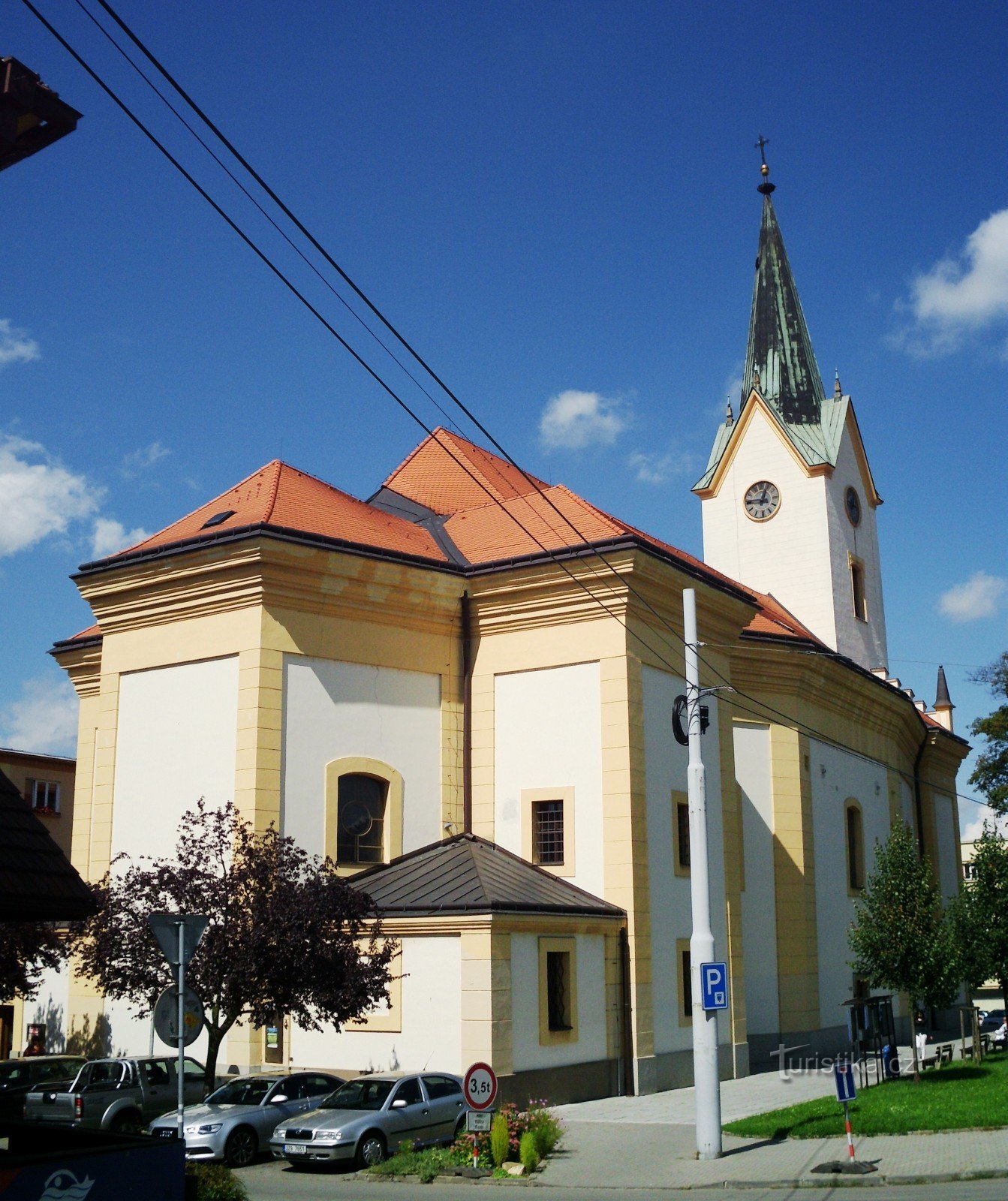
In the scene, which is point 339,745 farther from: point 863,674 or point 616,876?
point 863,674

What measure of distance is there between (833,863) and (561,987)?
14.9 metres

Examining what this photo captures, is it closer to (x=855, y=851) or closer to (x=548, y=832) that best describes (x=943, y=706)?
(x=855, y=851)

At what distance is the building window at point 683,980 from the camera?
25812mm

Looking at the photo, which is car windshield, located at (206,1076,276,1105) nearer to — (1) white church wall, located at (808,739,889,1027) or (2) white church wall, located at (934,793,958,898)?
(1) white church wall, located at (808,739,889,1027)

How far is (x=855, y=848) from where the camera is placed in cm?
3762

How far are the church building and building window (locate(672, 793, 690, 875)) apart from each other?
6 centimetres

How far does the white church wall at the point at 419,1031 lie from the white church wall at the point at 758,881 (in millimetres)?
12214

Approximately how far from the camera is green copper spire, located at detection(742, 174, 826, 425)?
4934 cm

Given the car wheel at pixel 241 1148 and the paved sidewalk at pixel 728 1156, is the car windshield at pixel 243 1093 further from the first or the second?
the paved sidewalk at pixel 728 1156

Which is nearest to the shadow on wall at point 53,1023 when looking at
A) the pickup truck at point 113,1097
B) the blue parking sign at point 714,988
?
the pickup truck at point 113,1097

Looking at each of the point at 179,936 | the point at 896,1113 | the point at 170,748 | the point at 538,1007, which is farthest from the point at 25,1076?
the point at 896,1113

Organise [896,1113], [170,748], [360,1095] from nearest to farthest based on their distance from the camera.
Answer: [360,1095]
[896,1113]
[170,748]

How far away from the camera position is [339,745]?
2514 cm

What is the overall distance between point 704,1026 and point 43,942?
12.5 metres
